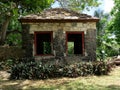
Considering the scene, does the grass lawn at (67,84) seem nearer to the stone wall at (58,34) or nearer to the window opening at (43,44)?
the stone wall at (58,34)

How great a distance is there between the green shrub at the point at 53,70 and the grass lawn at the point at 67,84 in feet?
1.98

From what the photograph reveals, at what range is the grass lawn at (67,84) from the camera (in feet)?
36.7

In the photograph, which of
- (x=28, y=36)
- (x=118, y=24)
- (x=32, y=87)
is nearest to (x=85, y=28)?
(x=28, y=36)

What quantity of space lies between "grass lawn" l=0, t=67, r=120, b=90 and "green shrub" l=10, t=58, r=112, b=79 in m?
0.60

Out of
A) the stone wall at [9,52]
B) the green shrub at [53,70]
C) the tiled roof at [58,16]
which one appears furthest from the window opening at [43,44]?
the green shrub at [53,70]

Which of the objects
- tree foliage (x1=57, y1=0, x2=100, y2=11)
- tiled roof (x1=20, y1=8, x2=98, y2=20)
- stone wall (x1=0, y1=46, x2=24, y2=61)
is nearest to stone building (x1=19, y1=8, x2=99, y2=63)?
tiled roof (x1=20, y1=8, x2=98, y2=20)

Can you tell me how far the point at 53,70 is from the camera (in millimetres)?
13781

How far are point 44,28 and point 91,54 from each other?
138 inches

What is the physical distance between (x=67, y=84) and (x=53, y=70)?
1.98 meters

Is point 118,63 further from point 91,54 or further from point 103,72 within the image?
point 103,72

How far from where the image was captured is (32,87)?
11.4 meters

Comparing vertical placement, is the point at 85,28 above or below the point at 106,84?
above

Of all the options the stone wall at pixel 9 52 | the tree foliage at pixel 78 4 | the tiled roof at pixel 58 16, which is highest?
the tree foliage at pixel 78 4

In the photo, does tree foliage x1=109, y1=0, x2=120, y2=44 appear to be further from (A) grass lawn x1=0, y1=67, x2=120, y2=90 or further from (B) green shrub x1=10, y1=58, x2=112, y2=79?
(A) grass lawn x1=0, y1=67, x2=120, y2=90
